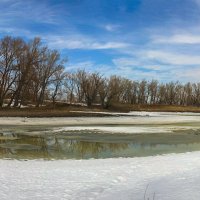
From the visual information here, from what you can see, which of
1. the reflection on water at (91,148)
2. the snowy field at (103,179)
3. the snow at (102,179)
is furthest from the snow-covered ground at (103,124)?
the snow at (102,179)

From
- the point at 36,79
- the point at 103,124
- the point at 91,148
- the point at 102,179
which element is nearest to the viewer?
the point at 102,179

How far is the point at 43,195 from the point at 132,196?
2.07 metres

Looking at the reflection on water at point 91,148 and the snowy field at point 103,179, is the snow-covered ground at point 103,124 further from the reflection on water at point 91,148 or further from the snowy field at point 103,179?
the snowy field at point 103,179

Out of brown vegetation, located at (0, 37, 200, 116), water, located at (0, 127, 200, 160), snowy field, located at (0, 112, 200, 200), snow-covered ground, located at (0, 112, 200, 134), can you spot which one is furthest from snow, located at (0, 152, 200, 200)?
brown vegetation, located at (0, 37, 200, 116)

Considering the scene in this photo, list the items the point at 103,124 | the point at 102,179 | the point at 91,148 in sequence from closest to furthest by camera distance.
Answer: the point at 102,179 < the point at 91,148 < the point at 103,124

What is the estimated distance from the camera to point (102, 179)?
10969mm

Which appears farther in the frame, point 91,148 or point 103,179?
point 91,148

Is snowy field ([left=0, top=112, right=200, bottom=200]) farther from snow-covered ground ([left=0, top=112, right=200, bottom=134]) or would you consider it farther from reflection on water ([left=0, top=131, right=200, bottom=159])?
snow-covered ground ([left=0, top=112, right=200, bottom=134])

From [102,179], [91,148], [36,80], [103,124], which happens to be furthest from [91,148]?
[36,80]

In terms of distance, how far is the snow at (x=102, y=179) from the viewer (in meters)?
8.92

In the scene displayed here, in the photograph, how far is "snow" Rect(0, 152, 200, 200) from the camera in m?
8.92

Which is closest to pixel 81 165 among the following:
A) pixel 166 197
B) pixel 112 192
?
pixel 112 192

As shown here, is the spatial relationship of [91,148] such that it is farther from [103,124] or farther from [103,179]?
[103,124]

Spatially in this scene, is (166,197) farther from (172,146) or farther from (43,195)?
(172,146)
